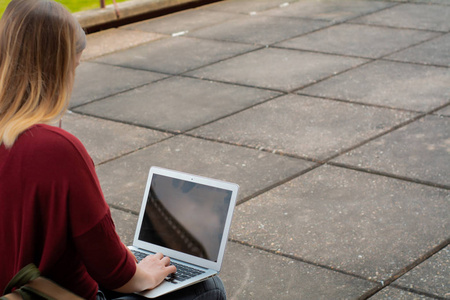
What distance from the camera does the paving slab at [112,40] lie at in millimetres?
9312

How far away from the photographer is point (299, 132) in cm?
616

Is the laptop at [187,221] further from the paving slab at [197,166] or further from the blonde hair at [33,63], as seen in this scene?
the paving slab at [197,166]

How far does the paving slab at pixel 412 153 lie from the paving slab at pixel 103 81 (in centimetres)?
297

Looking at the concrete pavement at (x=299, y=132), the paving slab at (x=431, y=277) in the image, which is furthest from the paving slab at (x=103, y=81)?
the paving slab at (x=431, y=277)

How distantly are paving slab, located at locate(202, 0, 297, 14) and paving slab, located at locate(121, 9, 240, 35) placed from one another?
0.84 feet

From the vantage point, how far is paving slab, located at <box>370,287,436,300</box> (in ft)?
12.1

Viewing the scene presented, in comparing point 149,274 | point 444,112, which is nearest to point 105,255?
point 149,274

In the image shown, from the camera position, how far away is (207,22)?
10.6 m

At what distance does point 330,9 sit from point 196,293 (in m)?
8.90

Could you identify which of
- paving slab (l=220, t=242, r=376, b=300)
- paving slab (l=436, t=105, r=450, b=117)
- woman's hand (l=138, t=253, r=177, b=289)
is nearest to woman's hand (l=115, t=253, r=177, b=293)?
woman's hand (l=138, t=253, r=177, b=289)

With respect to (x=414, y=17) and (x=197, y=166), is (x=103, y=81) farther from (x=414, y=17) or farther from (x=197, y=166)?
(x=414, y=17)

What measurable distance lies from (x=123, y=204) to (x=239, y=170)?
96 centimetres

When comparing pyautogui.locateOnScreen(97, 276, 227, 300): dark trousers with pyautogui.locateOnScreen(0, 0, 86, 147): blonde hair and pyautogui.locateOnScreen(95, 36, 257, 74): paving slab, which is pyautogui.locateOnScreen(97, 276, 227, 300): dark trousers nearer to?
pyautogui.locateOnScreen(0, 0, 86, 147): blonde hair

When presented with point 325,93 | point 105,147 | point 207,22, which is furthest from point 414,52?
point 105,147
